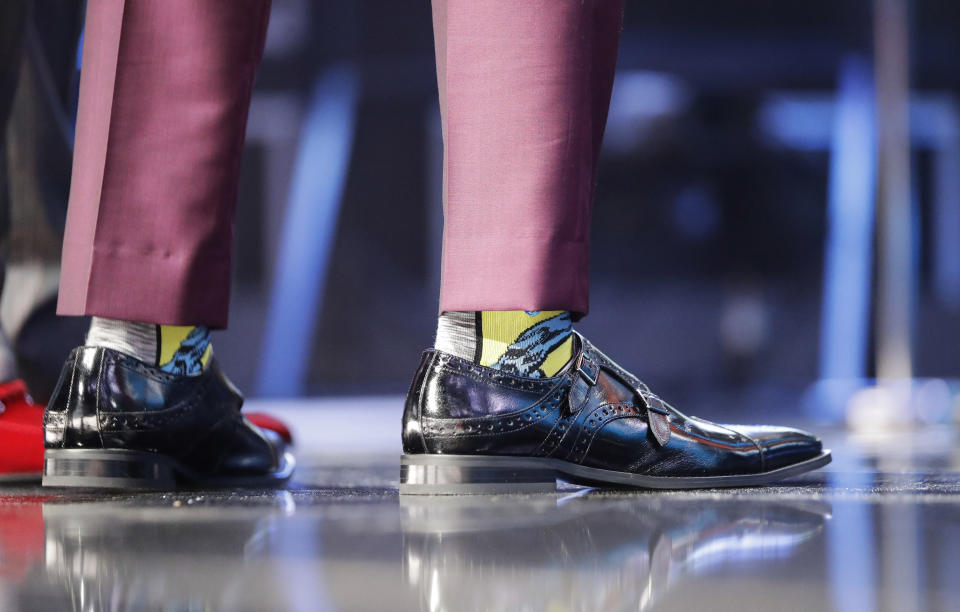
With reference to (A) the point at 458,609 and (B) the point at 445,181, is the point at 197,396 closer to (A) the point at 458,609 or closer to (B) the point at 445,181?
(B) the point at 445,181

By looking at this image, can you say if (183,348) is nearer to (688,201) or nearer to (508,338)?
(508,338)

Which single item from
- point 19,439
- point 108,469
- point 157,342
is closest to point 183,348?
point 157,342

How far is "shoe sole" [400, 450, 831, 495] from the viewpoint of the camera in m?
0.77

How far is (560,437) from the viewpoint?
80 centimetres

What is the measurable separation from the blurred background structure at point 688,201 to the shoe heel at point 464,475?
156 inches

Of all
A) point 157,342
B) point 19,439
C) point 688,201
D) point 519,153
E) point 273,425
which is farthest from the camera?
point 688,201

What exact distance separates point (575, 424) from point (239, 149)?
419 millimetres

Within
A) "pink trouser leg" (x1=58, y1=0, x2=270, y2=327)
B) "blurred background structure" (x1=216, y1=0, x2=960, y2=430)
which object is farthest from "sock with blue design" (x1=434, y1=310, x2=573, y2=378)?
"blurred background structure" (x1=216, y1=0, x2=960, y2=430)

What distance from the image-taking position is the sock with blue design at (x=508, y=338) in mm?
804

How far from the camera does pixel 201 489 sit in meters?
0.88

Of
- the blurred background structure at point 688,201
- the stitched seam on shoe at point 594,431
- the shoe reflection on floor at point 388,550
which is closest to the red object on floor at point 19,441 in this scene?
the shoe reflection on floor at point 388,550

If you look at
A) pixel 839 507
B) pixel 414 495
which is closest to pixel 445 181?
pixel 414 495

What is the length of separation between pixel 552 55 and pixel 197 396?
452mm

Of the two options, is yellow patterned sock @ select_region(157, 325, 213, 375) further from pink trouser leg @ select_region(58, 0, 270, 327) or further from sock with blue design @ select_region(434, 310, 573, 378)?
sock with blue design @ select_region(434, 310, 573, 378)
